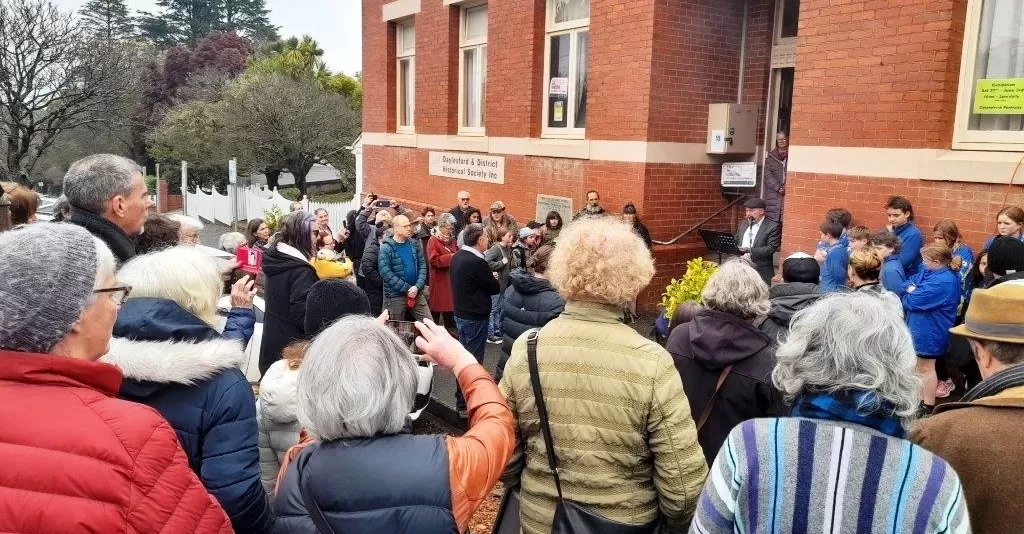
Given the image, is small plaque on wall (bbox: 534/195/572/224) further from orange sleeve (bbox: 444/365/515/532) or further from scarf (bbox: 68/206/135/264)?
orange sleeve (bbox: 444/365/515/532)

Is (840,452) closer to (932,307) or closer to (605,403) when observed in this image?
(605,403)

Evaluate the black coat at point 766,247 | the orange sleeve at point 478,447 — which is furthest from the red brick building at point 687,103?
the orange sleeve at point 478,447

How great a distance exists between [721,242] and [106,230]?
7.96 m

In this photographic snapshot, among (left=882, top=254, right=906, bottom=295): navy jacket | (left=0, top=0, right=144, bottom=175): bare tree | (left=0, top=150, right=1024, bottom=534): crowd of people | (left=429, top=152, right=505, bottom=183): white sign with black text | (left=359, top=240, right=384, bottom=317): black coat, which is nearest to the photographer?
(left=0, top=150, right=1024, bottom=534): crowd of people

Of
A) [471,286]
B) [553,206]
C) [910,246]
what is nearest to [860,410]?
[471,286]

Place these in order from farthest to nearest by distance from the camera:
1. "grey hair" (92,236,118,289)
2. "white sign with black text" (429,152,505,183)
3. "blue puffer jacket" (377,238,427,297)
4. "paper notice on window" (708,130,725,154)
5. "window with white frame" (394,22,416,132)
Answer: "window with white frame" (394,22,416,132) → "white sign with black text" (429,152,505,183) → "paper notice on window" (708,130,725,154) → "blue puffer jacket" (377,238,427,297) → "grey hair" (92,236,118,289)

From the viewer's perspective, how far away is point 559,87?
12.1 metres

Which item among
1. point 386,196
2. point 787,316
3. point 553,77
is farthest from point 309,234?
point 386,196

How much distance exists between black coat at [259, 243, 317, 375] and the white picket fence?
14.0m

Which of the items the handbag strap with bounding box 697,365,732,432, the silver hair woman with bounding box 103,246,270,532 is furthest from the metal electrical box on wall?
the silver hair woman with bounding box 103,246,270,532

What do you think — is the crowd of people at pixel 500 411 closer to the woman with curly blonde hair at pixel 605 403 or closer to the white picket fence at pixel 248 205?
the woman with curly blonde hair at pixel 605 403

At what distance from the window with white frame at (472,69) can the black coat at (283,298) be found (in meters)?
9.02

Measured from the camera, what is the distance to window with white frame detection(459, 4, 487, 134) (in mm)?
13977

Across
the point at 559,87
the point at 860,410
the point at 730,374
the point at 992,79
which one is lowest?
the point at 730,374
